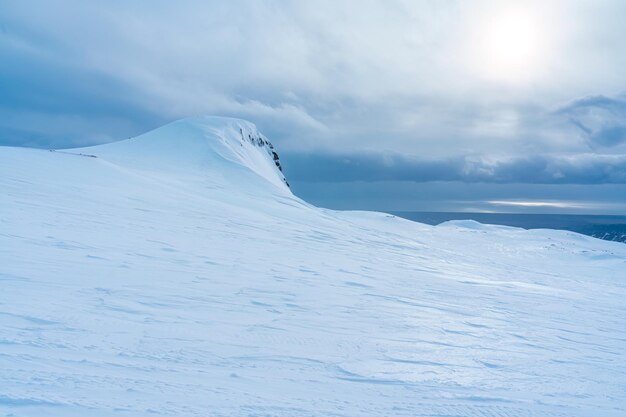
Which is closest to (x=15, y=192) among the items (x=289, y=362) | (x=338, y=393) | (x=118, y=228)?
(x=118, y=228)

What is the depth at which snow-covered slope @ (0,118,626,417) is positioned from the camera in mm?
3951

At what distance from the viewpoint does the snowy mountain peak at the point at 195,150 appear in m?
29.7

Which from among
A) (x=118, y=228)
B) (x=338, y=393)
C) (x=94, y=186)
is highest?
(x=94, y=186)

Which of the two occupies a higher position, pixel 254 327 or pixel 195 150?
pixel 195 150

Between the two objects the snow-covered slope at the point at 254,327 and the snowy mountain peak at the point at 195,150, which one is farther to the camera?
the snowy mountain peak at the point at 195,150

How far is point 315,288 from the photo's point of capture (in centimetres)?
881

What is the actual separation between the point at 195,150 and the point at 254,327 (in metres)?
30.9

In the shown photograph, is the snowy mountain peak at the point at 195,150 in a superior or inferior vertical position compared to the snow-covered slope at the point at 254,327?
superior

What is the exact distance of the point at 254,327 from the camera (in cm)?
591

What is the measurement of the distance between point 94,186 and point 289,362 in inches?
548

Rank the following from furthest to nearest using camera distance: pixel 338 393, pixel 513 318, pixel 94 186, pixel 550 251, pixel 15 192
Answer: pixel 550 251
pixel 94 186
pixel 15 192
pixel 513 318
pixel 338 393

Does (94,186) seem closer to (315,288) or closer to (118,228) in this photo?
(118,228)

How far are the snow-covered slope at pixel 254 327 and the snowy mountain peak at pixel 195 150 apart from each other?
47.8 ft

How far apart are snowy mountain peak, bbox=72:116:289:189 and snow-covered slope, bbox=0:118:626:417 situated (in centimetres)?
1457
